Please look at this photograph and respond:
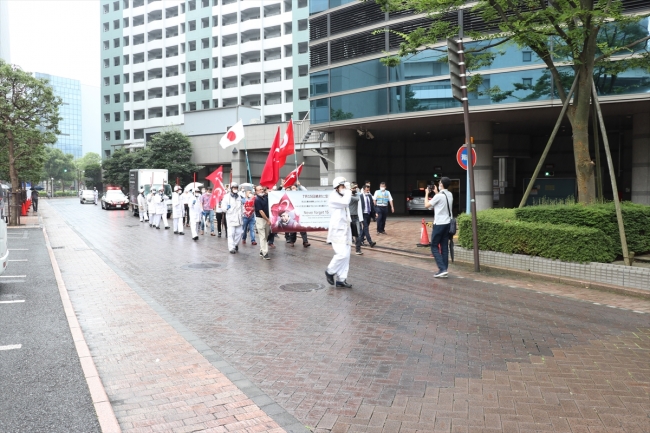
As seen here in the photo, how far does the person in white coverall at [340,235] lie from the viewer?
9.77 metres

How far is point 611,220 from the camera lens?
1085cm

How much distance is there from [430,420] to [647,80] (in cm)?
1947

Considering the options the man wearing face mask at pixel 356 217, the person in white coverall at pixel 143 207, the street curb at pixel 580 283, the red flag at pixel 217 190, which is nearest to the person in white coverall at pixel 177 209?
the red flag at pixel 217 190

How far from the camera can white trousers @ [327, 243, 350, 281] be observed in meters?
9.73

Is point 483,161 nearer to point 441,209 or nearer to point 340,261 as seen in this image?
point 441,209

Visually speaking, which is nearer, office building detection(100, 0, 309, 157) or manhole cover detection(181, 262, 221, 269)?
manhole cover detection(181, 262, 221, 269)

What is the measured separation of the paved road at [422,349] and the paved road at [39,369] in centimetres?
146

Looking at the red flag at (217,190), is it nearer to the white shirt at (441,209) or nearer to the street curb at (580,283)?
the street curb at (580,283)

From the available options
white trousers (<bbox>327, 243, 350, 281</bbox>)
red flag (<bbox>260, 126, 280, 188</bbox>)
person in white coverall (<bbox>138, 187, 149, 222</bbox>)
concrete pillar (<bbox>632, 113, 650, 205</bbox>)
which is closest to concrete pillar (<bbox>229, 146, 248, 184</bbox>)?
person in white coverall (<bbox>138, 187, 149, 222</bbox>)

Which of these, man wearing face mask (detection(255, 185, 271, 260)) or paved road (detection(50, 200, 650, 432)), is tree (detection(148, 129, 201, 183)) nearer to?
man wearing face mask (detection(255, 185, 271, 260))

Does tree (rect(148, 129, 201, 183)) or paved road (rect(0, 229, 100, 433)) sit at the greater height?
tree (rect(148, 129, 201, 183))

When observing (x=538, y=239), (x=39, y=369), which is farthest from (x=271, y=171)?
(x=39, y=369)

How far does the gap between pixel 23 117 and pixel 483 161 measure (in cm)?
2091

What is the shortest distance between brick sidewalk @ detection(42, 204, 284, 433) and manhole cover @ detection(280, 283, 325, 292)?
7.97 ft
